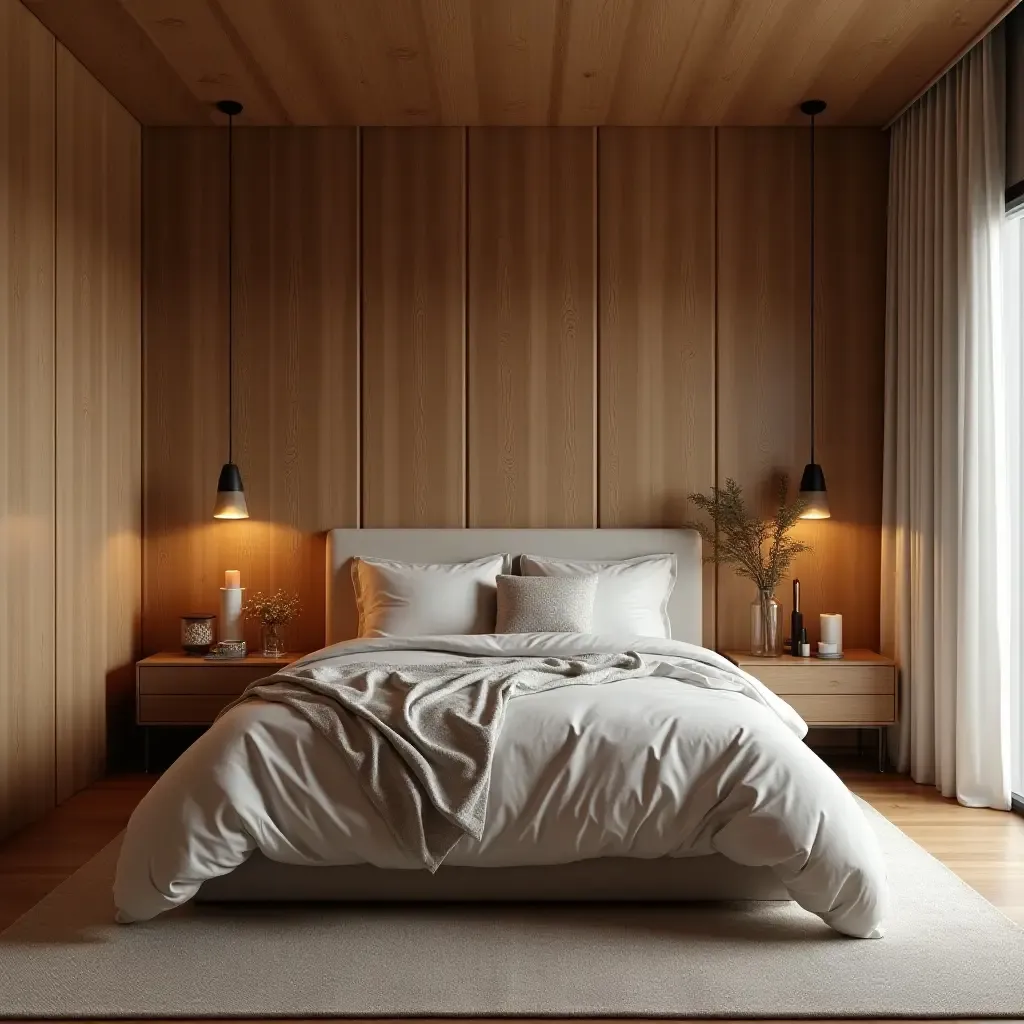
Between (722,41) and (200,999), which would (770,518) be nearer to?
(722,41)

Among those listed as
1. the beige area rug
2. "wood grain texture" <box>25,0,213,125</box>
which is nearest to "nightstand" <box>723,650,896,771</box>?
the beige area rug

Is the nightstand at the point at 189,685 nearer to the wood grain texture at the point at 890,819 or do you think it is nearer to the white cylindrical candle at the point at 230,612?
the white cylindrical candle at the point at 230,612

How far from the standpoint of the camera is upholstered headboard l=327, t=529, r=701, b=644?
487 cm

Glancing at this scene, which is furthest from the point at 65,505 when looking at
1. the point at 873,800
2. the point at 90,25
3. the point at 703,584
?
the point at 873,800

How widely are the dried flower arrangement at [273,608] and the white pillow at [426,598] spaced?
0.36 meters

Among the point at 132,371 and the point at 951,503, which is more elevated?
the point at 132,371

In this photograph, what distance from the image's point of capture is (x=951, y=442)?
13.9 ft

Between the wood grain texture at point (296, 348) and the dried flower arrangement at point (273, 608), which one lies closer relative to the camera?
the dried flower arrangement at point (273, 608)

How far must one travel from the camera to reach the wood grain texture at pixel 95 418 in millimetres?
4164

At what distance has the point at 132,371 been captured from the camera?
491 centimetres

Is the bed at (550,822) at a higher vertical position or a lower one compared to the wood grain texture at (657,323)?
lower

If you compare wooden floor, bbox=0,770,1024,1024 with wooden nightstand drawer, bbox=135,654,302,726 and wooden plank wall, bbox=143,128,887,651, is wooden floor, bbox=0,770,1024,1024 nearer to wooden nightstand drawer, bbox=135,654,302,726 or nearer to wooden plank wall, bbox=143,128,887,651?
wooden nightstand drawer, bbox=135,654,302,726

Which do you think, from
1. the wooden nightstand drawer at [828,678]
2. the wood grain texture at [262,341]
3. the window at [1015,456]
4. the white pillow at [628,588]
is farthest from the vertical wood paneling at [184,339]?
the window at [1015,456]

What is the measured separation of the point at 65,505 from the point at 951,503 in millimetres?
3506
